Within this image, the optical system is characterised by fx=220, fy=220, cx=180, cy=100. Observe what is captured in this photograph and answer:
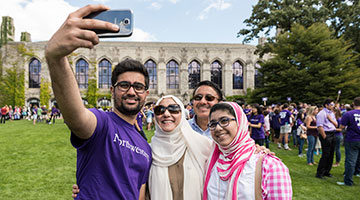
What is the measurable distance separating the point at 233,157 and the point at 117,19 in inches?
53.3

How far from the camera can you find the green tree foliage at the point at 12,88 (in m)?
28.9

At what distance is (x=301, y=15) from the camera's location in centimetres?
2250

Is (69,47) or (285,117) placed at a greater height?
(69,47)

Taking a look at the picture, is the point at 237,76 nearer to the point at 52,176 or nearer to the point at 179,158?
the point at 52,176

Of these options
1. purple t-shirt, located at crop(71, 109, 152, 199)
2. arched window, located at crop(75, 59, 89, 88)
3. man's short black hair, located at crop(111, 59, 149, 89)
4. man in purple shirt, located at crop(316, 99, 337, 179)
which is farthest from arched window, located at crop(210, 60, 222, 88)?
purple t-shirt, located at crop(71, 109, 152, 199)

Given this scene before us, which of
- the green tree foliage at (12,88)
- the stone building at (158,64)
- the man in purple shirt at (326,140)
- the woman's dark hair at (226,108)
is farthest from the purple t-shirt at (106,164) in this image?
the green tree foliage at (12,88)

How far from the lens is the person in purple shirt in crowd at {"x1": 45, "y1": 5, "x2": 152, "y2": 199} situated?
94 cm

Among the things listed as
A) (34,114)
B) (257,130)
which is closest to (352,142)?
(257,130)

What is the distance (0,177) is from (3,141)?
226 inches

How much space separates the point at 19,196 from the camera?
431cm

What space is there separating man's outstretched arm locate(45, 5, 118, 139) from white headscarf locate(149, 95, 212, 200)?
1058 mm

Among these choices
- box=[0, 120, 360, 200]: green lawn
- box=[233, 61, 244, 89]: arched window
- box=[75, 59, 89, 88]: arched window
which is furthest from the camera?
box=[233, 61, 244, 89]: arched window

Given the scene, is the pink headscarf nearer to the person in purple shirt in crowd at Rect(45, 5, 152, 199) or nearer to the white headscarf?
the white headscarf

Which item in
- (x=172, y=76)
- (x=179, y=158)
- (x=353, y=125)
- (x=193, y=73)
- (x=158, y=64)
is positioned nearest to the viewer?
(x=179, y=158)
